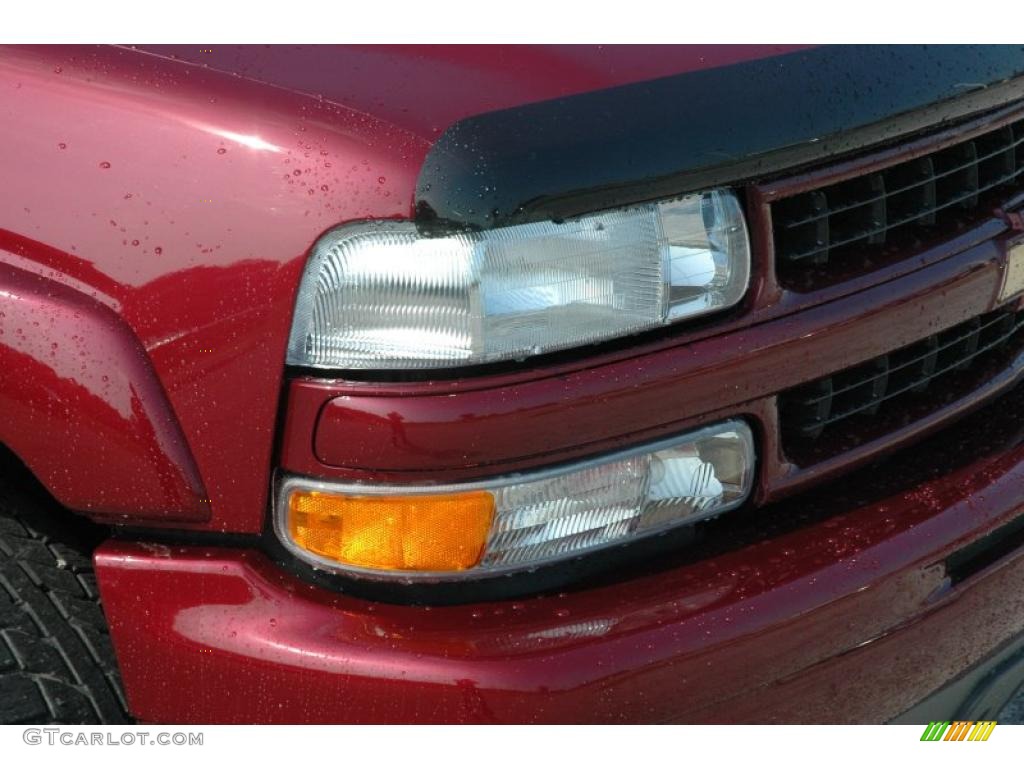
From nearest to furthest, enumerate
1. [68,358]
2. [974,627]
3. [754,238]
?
[68,358] → [754,238] → [974,627]

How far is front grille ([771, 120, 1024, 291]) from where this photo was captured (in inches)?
75.4

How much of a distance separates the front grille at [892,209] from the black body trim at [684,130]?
9cm

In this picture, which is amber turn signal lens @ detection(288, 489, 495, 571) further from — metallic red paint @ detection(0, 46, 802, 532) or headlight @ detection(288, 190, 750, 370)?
headlight @ detection(288, 190, 750, 370)

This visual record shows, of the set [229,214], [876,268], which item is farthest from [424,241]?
[876,268]

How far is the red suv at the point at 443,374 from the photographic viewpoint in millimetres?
1639

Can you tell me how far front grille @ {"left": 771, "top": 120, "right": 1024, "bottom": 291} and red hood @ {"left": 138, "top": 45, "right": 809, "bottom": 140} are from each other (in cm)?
26

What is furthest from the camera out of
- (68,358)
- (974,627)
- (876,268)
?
(974,627)

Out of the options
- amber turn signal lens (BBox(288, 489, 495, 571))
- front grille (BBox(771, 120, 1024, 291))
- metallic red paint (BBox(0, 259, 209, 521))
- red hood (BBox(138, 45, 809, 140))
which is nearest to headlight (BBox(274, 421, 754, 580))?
amber turn signal lens (BBox(288, 489, 495, 571))

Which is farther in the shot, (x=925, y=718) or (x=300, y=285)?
(x=925, y=718)

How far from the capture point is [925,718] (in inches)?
86.0

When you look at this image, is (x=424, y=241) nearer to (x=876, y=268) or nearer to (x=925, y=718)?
(x=876, y=268)

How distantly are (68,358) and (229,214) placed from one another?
0.29m

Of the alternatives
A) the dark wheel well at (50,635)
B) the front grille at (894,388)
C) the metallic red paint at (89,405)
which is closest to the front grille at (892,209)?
the front grille at (894,388)

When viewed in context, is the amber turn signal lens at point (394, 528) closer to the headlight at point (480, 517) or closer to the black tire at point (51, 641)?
the headlight at point (480, 517)
